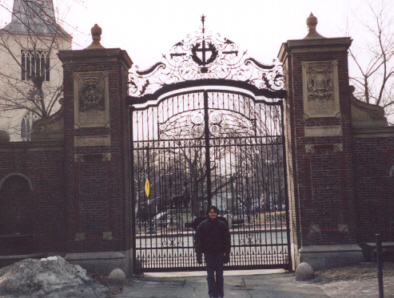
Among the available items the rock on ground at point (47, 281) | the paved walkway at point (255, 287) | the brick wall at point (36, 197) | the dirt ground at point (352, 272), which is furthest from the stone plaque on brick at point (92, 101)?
the dirt ground at point (352, 272)

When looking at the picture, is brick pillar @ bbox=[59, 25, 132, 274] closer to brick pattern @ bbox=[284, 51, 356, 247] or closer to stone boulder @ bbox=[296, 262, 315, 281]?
stone boulder @ bbox=[296, 262, 315, 281]

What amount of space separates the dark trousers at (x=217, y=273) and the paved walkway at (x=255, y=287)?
0.97 meters

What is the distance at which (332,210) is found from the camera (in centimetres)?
1134

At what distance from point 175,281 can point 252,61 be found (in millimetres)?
5677

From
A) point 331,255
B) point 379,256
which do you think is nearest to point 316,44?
point 331,255

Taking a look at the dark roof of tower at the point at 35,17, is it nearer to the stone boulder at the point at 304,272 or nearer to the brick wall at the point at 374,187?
the stone boulder at the point at 304,272

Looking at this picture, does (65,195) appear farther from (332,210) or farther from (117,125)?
(332,210)

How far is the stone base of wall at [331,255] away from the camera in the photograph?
11039 millimetres

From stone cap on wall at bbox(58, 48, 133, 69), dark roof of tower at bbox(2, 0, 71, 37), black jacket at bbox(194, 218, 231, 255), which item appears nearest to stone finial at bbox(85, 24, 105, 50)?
stone cap on wall at bbox(58, 48, 133, 69)

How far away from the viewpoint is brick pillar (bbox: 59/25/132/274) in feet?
37.3

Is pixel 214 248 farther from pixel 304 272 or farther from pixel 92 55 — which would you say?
pixel 92 55

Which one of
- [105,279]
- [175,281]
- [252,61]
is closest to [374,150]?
[252,61]

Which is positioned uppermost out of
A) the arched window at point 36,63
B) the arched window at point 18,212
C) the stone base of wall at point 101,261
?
the arched window at point 36,63

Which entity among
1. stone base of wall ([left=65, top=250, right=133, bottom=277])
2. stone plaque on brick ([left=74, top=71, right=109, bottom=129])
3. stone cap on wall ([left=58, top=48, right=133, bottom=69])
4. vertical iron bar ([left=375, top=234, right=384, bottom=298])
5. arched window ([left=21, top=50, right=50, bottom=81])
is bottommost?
stone base of wall ([left=65, top=250, right=133, bottom=277])
